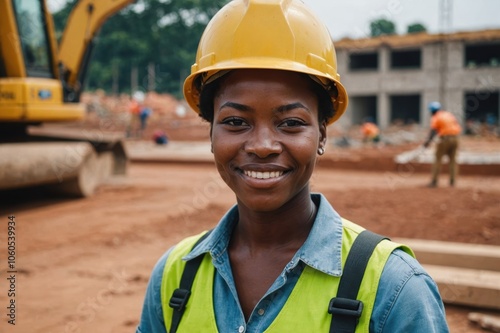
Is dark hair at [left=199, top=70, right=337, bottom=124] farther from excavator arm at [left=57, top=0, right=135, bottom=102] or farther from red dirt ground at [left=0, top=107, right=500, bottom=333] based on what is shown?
excavator arm at [left=57, top=0, right=135, bottom=102]

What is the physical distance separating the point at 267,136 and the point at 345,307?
52 centimetres

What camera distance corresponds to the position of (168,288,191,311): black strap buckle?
1.58 meters

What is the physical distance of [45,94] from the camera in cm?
896

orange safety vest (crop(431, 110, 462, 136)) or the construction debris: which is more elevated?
orange safety vest (crop(431, 110, 462, 136))

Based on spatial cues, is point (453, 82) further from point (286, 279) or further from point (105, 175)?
point (286, 279)

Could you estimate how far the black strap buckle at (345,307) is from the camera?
4.40ft

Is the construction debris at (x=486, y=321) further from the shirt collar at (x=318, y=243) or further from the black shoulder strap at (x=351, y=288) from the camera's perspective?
the black shoulder strap at (x=351, y=288)

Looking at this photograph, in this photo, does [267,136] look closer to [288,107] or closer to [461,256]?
[288,107]

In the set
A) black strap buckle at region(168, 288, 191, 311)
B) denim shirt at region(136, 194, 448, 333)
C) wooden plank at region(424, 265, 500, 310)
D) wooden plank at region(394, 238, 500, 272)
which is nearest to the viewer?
denim shirt at region(136, 194, 448, 333)

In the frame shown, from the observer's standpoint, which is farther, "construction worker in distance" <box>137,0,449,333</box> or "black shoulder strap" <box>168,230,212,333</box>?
"black shoulder strap" <box>168,230,212,333</box>

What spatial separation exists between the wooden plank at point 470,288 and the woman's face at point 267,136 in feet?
9.58

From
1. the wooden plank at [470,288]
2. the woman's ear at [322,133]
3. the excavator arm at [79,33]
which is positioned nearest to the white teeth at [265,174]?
the woman's ear at [322,133]

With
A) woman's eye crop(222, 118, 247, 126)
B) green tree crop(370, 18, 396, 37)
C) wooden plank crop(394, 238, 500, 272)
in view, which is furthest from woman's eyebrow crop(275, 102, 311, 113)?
green tree crop(370, 18, 396, 37)

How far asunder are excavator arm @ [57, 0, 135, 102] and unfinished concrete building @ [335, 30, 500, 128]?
21184 mm
